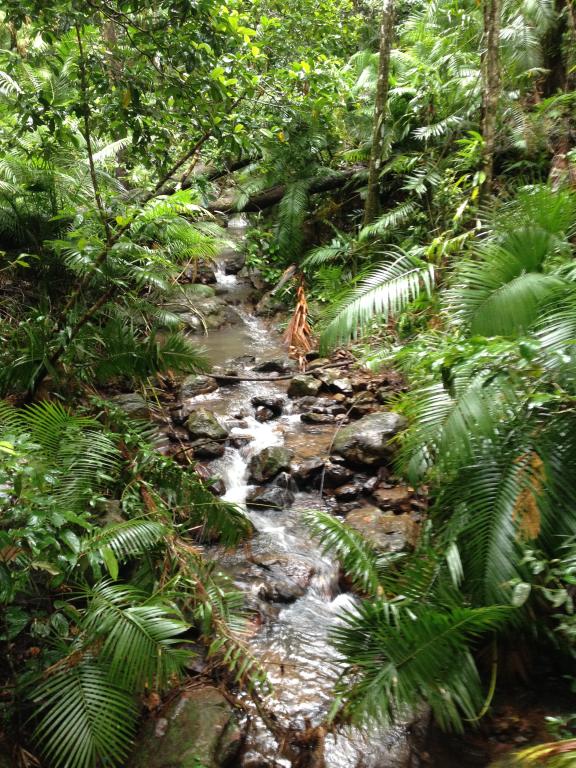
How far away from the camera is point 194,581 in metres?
2.91

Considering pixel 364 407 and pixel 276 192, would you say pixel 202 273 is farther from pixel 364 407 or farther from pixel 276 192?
pixel 364 407

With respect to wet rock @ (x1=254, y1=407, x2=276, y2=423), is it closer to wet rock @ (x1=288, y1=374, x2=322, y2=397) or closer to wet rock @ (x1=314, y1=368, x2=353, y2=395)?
wet rock @ (x1=288, y1=374, x2=322, y2=397)

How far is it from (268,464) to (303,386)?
1.50m

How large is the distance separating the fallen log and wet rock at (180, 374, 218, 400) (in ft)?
13.1

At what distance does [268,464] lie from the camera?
5031 mm

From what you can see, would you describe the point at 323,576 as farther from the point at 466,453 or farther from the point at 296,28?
the point at 296,28

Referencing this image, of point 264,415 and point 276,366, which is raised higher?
point 276,366

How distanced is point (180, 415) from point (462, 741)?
3940 mm

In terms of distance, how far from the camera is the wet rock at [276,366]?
22.9 ft

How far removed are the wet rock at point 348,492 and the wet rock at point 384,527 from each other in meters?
0.19

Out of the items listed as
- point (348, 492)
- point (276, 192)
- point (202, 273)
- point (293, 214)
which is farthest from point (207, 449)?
point (276, 192)

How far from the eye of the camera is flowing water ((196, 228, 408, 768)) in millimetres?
2617

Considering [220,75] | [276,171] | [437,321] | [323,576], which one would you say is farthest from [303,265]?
[323,576]

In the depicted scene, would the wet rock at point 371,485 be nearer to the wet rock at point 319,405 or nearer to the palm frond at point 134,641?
the wet rock at point 319,405
